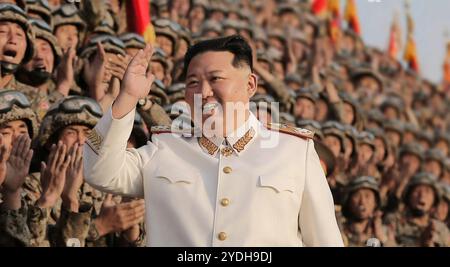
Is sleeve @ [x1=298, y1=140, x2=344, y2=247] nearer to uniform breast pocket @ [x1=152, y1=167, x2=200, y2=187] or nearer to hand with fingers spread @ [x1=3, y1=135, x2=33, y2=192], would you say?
uniform breast pocket @ [x1=152, y1=167, x2=200, y2=187]

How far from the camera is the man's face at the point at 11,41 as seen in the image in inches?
298

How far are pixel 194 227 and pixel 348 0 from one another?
23.1 meters

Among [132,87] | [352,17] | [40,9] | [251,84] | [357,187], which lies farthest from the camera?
[352,17]

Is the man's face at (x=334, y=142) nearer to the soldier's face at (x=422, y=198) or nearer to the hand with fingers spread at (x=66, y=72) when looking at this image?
the soldier's face at (x=422, y=198)

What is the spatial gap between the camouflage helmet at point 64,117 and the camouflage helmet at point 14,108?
10.5 inches

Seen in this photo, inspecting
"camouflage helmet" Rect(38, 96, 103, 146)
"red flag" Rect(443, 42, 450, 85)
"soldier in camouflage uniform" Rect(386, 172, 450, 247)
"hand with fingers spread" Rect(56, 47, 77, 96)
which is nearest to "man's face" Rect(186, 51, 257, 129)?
"camouflage helmet" Rect(38, 96, 103, 146)

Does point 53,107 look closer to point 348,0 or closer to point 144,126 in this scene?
point 144,126

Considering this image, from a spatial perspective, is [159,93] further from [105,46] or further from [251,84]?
[251,84]

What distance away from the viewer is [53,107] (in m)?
7.42

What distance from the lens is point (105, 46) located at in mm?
8750

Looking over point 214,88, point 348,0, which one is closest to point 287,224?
point 214,88

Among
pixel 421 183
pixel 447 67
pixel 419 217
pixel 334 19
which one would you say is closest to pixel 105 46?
pixel 419 217

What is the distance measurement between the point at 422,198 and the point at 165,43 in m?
3.50

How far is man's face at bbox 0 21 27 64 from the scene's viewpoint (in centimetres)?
757
